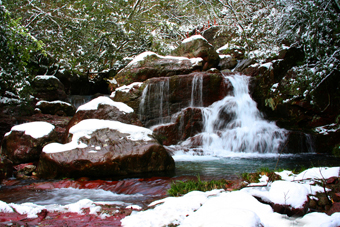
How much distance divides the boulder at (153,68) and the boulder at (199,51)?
3.60 feet

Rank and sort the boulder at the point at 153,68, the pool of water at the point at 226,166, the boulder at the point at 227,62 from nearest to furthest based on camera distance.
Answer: the pool of water at the point at 226,166 < the boulder at the point at 153,68 < the boulder at the point at 227,62

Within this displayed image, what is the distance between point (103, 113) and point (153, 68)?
256 inches

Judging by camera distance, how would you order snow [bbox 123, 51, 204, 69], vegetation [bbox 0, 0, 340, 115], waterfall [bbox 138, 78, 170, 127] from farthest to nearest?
snow [bbox 123, 51, 204, 69] → waterfall [bbox 138, 78, 170, 127] → vegetation [bbox 0, 0, 340, 115]

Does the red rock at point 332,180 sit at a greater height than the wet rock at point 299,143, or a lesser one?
lesser

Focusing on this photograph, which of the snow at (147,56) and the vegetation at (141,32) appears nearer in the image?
the vegetation at (141,32)

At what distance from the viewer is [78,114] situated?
6.54 meters

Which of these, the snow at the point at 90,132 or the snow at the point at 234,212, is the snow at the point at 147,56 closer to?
the snow at the point at 90,132

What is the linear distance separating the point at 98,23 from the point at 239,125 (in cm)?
956

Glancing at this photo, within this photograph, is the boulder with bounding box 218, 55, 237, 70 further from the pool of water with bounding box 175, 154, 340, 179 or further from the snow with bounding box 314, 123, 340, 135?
the pool of water with bounding box 175, 154, 340, 179

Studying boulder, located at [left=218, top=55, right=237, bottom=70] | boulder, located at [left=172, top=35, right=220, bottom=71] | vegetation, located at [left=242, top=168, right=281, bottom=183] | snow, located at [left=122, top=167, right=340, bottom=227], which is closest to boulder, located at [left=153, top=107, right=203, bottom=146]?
boulder, located at [left=172, top=35, right=220, bottom=71]

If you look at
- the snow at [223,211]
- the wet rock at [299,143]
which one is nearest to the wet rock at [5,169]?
the snow at [223,211]

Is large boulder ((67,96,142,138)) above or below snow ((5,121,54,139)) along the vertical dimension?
above

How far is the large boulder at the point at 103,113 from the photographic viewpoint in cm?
648

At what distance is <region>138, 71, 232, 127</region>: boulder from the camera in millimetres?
11203
